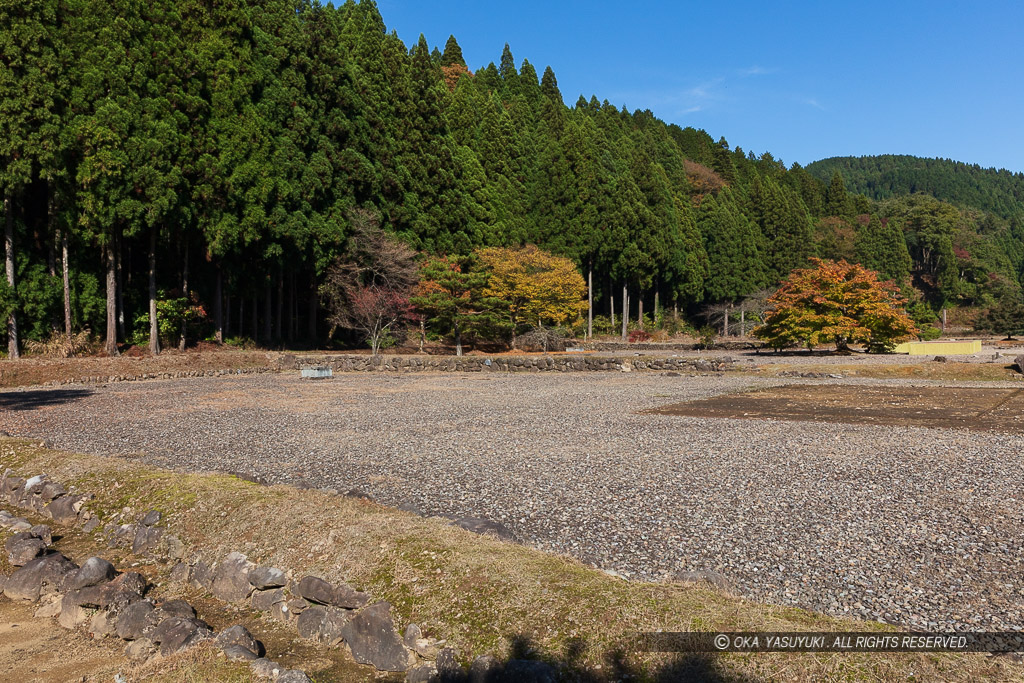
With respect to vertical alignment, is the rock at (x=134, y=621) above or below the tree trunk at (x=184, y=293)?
below

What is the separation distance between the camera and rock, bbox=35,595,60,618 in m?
3.77

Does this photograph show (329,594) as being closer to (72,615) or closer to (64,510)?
(72,615)

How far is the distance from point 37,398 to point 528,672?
13.7 meters

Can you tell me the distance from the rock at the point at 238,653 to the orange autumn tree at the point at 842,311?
849 inches

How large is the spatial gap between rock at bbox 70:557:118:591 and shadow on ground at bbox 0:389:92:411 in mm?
8883

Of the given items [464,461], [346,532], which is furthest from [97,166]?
[346,532]

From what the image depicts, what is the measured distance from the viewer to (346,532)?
13.1 feet

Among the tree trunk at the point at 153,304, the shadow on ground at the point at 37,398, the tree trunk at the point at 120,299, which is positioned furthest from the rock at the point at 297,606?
the tree trunk at the point at 120,299

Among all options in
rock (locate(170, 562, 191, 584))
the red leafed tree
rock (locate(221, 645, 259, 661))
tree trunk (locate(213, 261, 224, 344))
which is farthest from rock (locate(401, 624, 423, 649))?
tree trunk (locate(213, 261, 224, 344))

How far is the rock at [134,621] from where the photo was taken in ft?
11.2

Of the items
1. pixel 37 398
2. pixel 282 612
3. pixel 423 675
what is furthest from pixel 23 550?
pixel 37 398

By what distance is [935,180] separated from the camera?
11956cm

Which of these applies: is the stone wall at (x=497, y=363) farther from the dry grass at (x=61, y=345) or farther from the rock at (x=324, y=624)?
the rock at (x=324, y=624)

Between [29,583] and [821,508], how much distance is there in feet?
18.4
